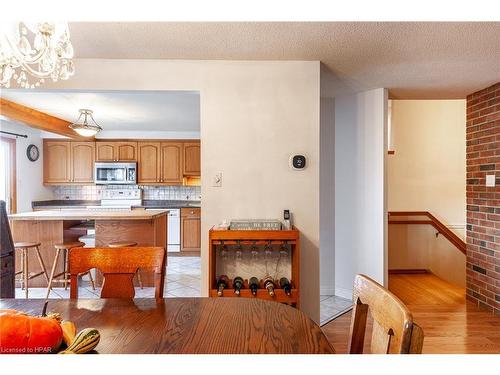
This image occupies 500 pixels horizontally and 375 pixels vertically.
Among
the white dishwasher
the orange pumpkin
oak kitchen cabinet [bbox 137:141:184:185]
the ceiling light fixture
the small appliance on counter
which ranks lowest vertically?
the white dishwasher

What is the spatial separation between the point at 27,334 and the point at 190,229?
514 centimetres

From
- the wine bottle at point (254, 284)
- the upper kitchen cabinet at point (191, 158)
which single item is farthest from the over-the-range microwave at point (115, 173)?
the wine bottle at point (254, 284)

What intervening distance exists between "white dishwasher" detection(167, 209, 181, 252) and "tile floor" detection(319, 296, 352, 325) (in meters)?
Result: 2.94

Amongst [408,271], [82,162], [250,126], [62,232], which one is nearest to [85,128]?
[62,232]

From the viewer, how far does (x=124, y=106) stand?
165 inches

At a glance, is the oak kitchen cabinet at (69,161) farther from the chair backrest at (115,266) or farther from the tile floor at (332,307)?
the chair backrest at (115,266)

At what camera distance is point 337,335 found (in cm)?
265

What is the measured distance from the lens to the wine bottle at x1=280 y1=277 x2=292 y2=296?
7.16 feet

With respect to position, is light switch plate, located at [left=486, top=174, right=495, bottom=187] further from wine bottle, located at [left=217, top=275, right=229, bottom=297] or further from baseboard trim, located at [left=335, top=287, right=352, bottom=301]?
wine bottle, located at [left=217, top=275, right=229, bottom=297]

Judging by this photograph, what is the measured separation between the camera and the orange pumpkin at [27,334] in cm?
60

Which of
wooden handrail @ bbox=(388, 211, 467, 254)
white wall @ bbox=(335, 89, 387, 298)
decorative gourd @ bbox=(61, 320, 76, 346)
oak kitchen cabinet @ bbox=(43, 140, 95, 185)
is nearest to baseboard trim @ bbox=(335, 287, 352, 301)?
white wall @ bbox=(335, 89, 387, 298)

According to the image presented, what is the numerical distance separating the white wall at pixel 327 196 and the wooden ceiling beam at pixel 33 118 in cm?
361

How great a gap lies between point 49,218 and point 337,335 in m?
3.04
